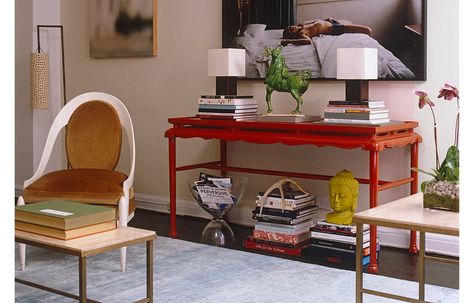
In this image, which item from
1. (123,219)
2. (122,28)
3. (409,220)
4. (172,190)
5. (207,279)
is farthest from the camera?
(122,28)

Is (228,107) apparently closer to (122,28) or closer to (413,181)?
(413,181)

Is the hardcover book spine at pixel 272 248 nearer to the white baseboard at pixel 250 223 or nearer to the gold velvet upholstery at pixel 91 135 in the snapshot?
the white baseboard at pixel 250 223

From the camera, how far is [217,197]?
394cm

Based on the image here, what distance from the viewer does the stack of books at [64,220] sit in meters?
2.28

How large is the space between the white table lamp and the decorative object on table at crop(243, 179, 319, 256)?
67 centimetres

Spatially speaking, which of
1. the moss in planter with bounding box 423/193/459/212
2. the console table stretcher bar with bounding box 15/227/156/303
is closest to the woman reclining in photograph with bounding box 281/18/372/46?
the moss in planter with bounding box 423/193/459/212

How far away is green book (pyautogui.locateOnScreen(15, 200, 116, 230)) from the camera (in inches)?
89.8

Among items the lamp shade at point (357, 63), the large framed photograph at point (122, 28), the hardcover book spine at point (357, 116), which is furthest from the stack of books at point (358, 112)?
Result: the large framed photograph at point (122, 28)

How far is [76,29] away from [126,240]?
3.60 m

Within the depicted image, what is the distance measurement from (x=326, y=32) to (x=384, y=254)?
1.38m

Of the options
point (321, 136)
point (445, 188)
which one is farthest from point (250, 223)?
point (445, 188)

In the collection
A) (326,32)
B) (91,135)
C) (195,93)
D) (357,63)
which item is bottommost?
(91,135)
